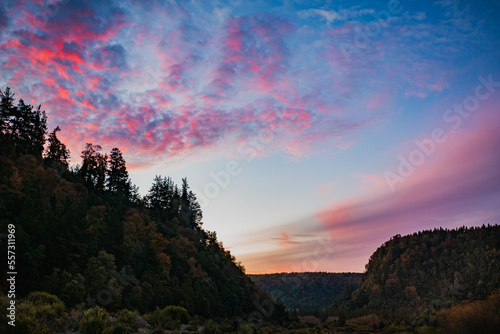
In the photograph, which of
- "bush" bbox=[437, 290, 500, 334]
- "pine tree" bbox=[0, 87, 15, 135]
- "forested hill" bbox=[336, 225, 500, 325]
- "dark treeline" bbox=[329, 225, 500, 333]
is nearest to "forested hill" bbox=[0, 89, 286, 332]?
"pine tree" bbox=[0, 87, 15, 135]

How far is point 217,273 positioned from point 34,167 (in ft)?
142

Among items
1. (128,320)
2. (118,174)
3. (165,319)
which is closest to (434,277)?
(118,174)

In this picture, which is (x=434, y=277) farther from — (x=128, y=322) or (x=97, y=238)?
(x=128, y=322)

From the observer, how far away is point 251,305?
286ft

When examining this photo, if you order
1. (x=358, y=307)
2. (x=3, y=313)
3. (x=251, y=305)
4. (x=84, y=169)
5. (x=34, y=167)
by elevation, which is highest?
(x=84, y=169)

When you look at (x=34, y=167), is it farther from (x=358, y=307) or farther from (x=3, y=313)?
(x=358, y=307)

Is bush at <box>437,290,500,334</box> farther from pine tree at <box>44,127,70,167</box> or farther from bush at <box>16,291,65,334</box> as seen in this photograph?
pine tree at <box>44,127,70,167</box>

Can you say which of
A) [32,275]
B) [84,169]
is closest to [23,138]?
[84,169]

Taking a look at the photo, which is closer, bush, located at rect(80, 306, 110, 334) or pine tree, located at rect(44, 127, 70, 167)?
bush, located at rect(80, 306, 110, 334)

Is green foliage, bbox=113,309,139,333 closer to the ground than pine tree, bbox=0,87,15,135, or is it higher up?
closer to the ground

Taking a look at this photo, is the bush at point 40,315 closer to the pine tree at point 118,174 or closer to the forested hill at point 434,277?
the pine tree at point 118,174

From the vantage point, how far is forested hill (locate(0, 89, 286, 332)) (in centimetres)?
3112

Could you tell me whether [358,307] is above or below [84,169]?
below

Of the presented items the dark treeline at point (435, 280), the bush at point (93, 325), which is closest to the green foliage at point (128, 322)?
the bush at point (93, 325)
